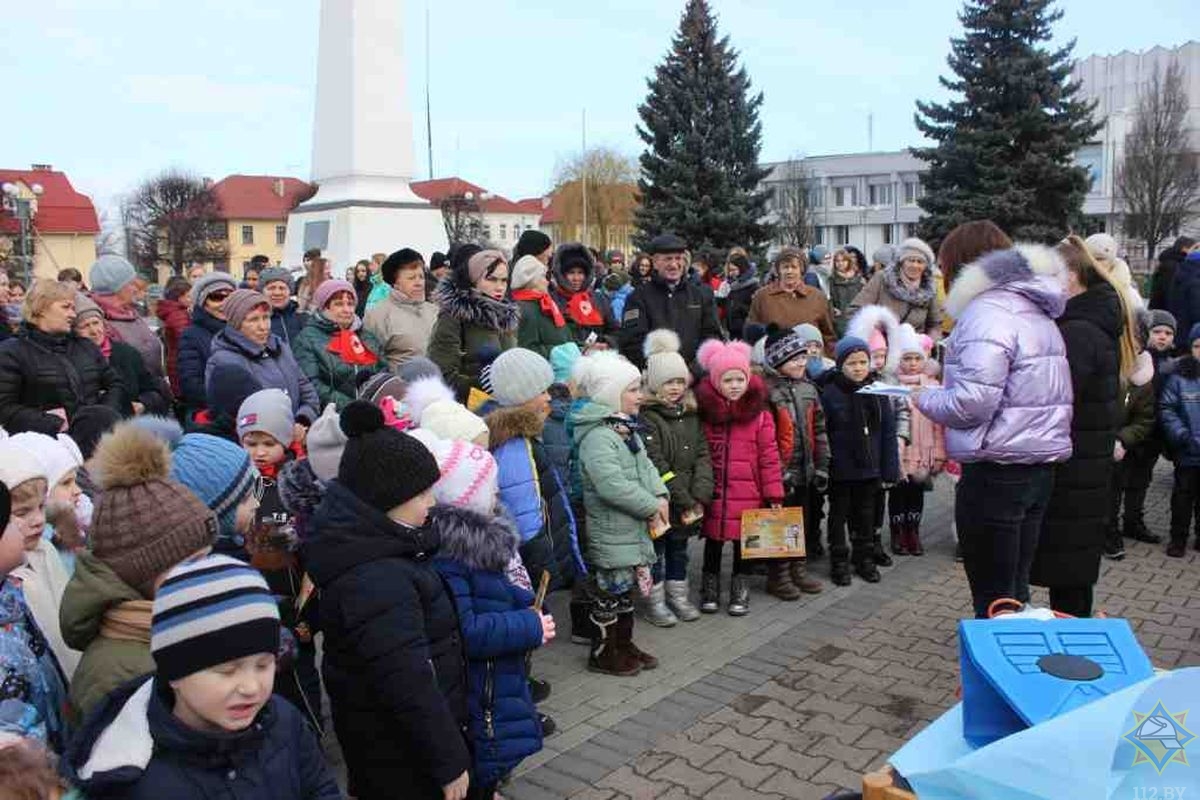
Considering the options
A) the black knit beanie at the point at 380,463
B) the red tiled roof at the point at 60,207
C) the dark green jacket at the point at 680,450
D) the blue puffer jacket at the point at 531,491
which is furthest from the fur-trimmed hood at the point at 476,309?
the red tiled roof at the point at 60,207

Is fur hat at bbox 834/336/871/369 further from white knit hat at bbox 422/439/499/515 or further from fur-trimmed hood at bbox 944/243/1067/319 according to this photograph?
white knit hat at bbox 422/439/499/515

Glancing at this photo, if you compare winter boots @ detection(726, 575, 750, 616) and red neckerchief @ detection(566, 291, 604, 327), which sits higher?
red neckerchief @ detection(566, 291, 604, 327)

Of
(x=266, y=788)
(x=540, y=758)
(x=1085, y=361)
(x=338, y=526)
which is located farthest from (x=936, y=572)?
(x=266, y=788)

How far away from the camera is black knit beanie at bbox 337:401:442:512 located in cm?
283

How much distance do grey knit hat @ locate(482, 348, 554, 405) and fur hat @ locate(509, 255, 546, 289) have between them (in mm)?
2034

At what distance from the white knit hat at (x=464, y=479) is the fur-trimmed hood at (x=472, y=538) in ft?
0.11

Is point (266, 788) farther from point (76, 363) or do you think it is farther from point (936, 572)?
point (936, 572)

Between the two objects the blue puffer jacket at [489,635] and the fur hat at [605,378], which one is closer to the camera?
the blue puffer jacket at [489,635]

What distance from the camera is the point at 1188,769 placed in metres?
1.75

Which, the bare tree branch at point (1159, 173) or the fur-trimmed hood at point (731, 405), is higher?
the bare tree branch at point (1159, 173)

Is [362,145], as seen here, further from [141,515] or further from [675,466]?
[141,515]

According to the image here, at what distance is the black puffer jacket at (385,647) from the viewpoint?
2705mm

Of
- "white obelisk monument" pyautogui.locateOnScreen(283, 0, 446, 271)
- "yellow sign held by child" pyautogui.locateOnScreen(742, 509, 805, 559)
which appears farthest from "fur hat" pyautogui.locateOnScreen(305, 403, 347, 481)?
"white obelisk monument" pyautogui.locateOnScreen(283, 0, 446, 271)

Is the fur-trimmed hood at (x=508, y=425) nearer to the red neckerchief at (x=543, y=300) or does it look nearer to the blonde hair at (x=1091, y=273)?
the red neckerchief at (x=543, y=300)
